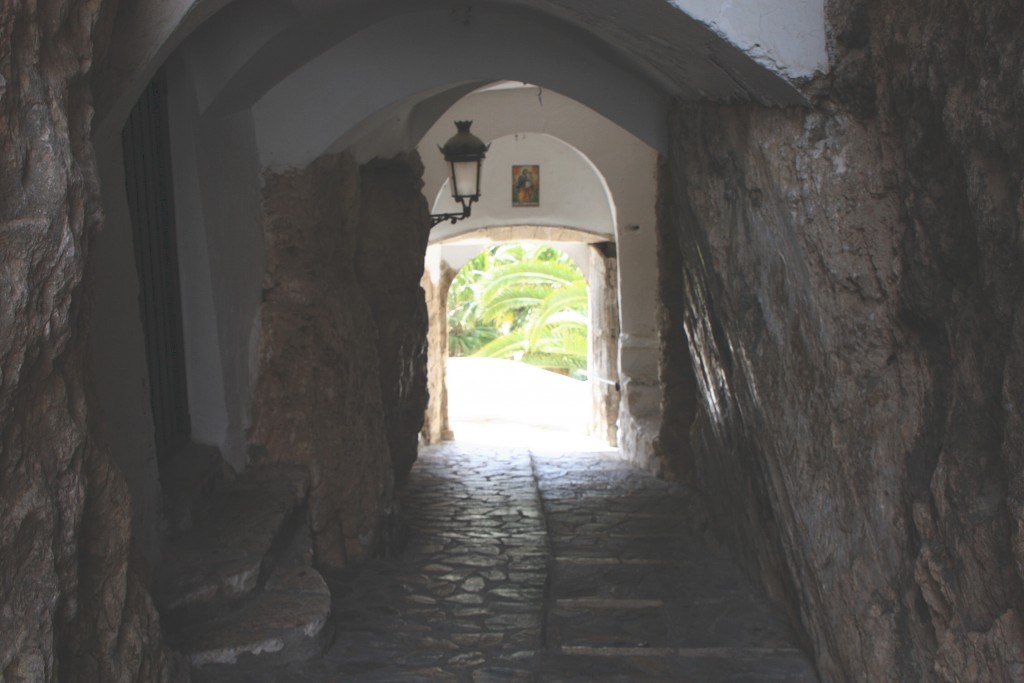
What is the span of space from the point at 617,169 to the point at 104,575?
8277mm

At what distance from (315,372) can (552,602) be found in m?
1.73

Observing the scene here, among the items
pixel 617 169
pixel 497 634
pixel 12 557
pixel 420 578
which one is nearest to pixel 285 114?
pixel 420 578

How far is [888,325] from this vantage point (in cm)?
310

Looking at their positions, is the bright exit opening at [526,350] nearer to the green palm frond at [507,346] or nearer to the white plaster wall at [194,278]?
the green palm frond at [507,346]

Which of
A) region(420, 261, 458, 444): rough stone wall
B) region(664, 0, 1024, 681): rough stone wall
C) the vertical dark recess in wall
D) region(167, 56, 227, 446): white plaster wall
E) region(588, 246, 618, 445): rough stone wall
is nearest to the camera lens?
region(664, 0, 1024, 681): rough stone wall

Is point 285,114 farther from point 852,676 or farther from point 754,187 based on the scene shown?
point 852,676

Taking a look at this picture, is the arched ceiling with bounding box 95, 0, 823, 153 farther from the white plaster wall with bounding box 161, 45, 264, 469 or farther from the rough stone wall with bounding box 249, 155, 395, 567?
the rough stone wall with bounding box 249, 155, 395, 567

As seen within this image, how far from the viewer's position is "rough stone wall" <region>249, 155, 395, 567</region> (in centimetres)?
536

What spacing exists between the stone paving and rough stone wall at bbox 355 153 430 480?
2.57 feet

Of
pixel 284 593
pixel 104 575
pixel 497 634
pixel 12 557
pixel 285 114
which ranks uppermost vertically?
pixel 285 114

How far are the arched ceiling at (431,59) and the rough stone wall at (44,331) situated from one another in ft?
6.22

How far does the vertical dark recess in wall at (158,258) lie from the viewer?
4.31 metres

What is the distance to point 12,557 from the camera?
204 centimetres

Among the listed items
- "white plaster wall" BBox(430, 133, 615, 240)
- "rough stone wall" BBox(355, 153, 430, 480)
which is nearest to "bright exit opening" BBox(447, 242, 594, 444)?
"white plaster wall" BBox(430, 133, 615, 240)
